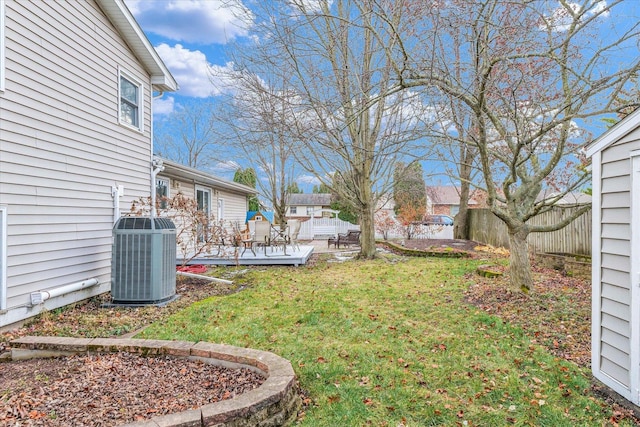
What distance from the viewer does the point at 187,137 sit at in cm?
2511

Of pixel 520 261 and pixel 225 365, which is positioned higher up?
pixel 520 261

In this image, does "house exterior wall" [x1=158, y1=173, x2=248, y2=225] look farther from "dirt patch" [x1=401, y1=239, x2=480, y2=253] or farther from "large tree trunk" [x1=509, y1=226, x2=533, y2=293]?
"large tree trunk" [x1=509, y1=226, x2=533, y2=293]

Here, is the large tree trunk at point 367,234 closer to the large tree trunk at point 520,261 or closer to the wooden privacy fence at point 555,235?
the wooden privacy fence at point 555,235

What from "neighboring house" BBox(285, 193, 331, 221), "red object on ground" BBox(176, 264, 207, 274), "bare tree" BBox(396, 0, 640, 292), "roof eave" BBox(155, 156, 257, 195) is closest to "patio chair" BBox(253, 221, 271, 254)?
"red object on ground" BBox(176, 264, 207, 274)

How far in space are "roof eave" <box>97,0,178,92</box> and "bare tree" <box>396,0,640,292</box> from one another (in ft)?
16.9

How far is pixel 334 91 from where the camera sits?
10.5 metres

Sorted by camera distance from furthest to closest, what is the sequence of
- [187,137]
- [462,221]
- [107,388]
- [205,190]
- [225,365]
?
1. [187,137]
2. [462,221]
3. [205,190]
4. [225,365]
5. [107,388]

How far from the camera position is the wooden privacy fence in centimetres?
873

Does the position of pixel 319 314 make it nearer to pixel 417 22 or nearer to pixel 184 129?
pixel 417 22

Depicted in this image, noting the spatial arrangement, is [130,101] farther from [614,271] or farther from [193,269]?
[614,271]

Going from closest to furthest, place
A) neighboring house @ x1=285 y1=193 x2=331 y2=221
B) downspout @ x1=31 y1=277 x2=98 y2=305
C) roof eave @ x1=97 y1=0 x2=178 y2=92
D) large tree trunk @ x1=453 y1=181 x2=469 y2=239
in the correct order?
downspout @ x1=31 y1=277 x2=98 y2=305
roof eave @ x1=97 y1=0 x2=178 y2=92
large tree trunk @ x1=453 y1=181 x2=469 y2=239
neighboring house @ x1=285 y1=193 x2=331 y2=221

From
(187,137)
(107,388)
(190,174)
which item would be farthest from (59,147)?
(187,137)

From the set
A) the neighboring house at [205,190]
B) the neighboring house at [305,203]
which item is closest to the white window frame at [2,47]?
the neighboring house at [205,190]

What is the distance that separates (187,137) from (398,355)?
2423 centimetres
